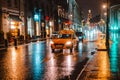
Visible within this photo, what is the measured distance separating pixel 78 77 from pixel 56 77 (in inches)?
34.9

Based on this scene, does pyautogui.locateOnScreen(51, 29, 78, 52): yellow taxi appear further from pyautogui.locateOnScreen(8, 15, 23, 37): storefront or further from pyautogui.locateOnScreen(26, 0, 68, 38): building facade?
pyautogui.locateOnScreen(26, 0, 68, 38): building facade

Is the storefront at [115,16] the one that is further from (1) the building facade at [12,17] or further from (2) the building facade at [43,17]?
(1) the building facade at [12,17]

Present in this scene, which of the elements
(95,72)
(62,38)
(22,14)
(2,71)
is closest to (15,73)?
(2,71)

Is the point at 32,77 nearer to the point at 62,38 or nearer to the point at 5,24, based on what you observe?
the point at 62,38

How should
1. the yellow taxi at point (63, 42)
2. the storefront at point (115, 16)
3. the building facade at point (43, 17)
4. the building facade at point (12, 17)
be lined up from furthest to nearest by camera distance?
1. the storefront at point (115, 16)
2. the building facade at point (43, 17)
3. the building facade at point (12, 17)
4. the yellow taxi at point (63, 42)

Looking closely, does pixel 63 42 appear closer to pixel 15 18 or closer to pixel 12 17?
pixel 12 17

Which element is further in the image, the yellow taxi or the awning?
the awning

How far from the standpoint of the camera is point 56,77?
45.1 ft

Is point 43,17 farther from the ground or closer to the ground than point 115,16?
closer to the ground

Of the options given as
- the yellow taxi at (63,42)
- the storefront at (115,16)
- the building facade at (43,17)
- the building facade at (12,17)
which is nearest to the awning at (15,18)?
the building facade at (12,17)

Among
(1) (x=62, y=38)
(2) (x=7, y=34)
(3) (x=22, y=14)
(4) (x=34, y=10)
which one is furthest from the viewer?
(4) (x=34, y=10)

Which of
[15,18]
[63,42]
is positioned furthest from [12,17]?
[63,42]

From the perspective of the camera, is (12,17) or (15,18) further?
(15,18)

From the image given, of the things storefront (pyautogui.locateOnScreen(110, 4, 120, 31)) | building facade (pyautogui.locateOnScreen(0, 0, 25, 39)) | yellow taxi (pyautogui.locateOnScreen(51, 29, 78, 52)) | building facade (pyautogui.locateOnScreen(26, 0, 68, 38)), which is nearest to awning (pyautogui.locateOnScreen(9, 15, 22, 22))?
building facade (pyautogui.locateOnScreen(0, 0, 25, 39))
